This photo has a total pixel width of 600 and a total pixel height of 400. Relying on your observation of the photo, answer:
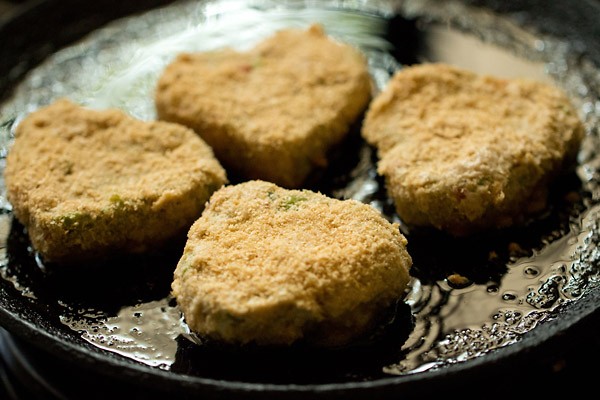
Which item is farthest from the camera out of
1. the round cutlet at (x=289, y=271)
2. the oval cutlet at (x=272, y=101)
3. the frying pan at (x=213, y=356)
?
the oval cutlet at (x=272, y=101)

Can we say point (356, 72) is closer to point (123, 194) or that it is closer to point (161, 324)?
point (123, 194)

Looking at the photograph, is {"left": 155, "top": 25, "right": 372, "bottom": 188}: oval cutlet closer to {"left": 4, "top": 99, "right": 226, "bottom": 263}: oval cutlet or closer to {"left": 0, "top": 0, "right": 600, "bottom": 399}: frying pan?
{"left": 4, "top": 99, "right": 226, "bottom": 263}: oval cutlet

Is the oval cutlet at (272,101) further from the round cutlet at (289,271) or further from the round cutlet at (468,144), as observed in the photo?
the round cutlet at (289,271)

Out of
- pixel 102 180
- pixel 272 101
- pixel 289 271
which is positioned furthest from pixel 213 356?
pixel 272 101

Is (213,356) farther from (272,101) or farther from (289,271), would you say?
(272,101)

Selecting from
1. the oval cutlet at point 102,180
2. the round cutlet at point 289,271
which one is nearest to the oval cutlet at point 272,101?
the oval cutlet at point 102,180

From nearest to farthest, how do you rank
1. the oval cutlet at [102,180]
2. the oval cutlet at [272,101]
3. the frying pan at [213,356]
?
1. the frying pan at [213,356]
2. the oval cutlet at [102,180]
3. the oval cutlet at [272,101]

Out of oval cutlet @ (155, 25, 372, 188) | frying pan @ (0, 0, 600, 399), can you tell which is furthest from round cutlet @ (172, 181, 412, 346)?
oval cutlet @ (155, 25, 372, 188)
